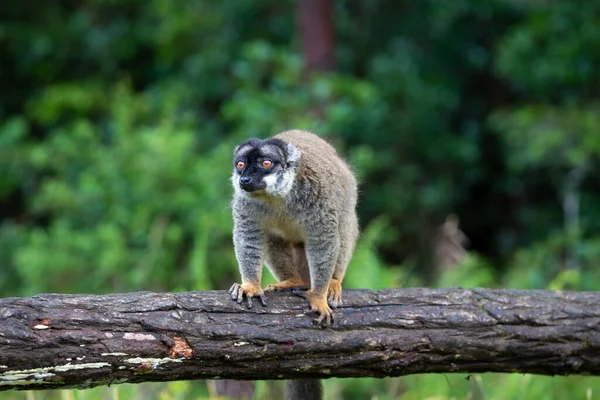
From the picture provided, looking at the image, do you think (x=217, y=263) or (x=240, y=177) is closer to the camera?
(x=240, y=177)

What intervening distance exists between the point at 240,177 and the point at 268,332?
1084 millimetres

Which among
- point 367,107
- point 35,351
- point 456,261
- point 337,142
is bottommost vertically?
point 35,351

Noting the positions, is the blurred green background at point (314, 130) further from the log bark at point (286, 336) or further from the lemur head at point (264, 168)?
the log bark at point (286, 336)

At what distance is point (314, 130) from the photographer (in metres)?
9.07

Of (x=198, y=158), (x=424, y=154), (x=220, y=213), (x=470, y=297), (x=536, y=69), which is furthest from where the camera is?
(x=424, y=154)

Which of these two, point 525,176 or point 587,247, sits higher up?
point 525,176

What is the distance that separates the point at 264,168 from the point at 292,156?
26cm

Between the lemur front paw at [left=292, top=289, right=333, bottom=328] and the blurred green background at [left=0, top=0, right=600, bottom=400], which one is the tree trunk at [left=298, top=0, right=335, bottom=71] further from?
the lemur front paw at [left=292, top=289, right=333, bottom=328]

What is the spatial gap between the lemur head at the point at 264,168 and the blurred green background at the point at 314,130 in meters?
2.32

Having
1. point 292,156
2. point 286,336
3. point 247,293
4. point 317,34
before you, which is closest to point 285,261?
point 292,156

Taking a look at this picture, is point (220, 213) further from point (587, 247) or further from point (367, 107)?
point (587, 247)

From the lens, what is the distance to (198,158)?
412 inches

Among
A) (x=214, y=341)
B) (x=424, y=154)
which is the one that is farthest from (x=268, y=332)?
(x=424, y=154)

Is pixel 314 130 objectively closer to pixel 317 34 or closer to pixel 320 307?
pixel 317 34
